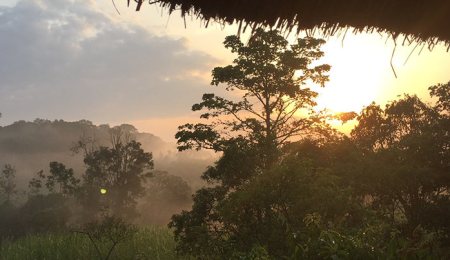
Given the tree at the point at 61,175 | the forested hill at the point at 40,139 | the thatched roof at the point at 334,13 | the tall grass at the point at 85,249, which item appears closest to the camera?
the thatched roof at the point at 334,13

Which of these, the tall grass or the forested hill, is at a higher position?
the forested hill

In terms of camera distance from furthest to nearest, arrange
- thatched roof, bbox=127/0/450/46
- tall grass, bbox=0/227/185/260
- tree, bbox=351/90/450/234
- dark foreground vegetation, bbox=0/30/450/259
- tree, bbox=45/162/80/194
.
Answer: tree, bbox=45/162/80/194 < tall grass, bbox=0/227/185/260 < tree, bbox=351/90/450/234 < dark foreground vegetation, bbox=0/30/450/259 < thatched roof, bbox=127/0/450/46

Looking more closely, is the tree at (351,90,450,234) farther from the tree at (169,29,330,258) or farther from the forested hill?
the forested hill

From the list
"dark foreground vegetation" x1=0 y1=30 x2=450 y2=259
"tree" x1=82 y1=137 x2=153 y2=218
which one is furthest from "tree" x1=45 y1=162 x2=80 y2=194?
"dark foreground vegetation" x1=0 y1=30 x2=450 y2=259

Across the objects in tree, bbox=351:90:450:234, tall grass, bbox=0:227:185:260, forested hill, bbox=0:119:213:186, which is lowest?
tall grass, bbox=0:227:185:260

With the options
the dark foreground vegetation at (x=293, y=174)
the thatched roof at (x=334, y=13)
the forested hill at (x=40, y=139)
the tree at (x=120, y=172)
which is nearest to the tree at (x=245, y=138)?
the dark foreground vegetation at (x=293, y=174)

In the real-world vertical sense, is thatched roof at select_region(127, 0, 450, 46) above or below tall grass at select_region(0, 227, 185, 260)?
above

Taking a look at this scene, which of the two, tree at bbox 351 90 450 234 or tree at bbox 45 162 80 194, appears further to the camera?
tree at bbox 45 162 80 194

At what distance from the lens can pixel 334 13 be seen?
91.1 inches

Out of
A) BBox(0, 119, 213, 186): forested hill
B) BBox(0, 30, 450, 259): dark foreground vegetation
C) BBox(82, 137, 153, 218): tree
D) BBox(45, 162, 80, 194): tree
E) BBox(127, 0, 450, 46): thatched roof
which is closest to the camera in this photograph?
BBox(127, 0, 450, 46): thatched roof

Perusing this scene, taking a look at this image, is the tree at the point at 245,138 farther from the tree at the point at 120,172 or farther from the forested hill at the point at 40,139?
the forested hill at the point at 40,139

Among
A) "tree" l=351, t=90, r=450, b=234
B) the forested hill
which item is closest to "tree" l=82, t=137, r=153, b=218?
"tree" l=351, t=90, r=450, b=234

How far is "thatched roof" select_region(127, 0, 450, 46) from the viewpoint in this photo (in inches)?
85.0

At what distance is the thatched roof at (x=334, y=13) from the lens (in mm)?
2160
